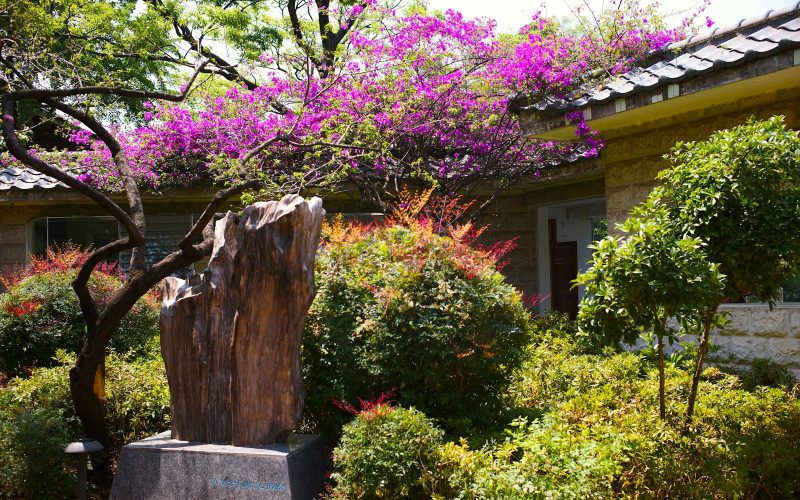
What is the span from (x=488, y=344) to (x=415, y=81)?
5.34 metres

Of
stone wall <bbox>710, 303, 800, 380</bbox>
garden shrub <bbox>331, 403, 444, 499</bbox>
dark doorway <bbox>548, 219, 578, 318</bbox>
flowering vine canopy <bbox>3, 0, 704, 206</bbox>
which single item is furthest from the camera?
dark doorway <bbox>548, 219, 578, 318</bbox>

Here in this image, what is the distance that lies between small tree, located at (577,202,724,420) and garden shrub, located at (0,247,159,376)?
5.49 meters

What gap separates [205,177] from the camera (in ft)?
35.7

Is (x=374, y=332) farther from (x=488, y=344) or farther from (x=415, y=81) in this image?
(x=415, y=81)

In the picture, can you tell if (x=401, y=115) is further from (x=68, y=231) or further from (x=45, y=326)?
(x=68, y=231)

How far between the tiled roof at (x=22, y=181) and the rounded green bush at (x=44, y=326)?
266cm

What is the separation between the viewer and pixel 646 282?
4266 millimetres

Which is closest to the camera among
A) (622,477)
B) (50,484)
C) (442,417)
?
(622,477)

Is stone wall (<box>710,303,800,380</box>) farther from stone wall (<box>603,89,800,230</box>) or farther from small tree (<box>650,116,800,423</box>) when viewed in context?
small tree (<box>650,116,800,423</box>)

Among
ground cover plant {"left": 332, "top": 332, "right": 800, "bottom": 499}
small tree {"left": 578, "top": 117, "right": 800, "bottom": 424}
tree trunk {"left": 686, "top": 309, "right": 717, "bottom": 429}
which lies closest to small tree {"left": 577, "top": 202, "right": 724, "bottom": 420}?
small tree {"left": 578, "top": 117, "right": 800, "bottom": 424}

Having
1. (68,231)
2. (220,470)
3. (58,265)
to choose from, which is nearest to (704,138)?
(220,470)

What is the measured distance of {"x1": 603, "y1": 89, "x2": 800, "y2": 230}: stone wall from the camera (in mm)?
6555

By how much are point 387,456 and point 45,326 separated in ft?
17.0

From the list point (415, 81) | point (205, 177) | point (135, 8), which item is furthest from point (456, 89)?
point (135, 8)
